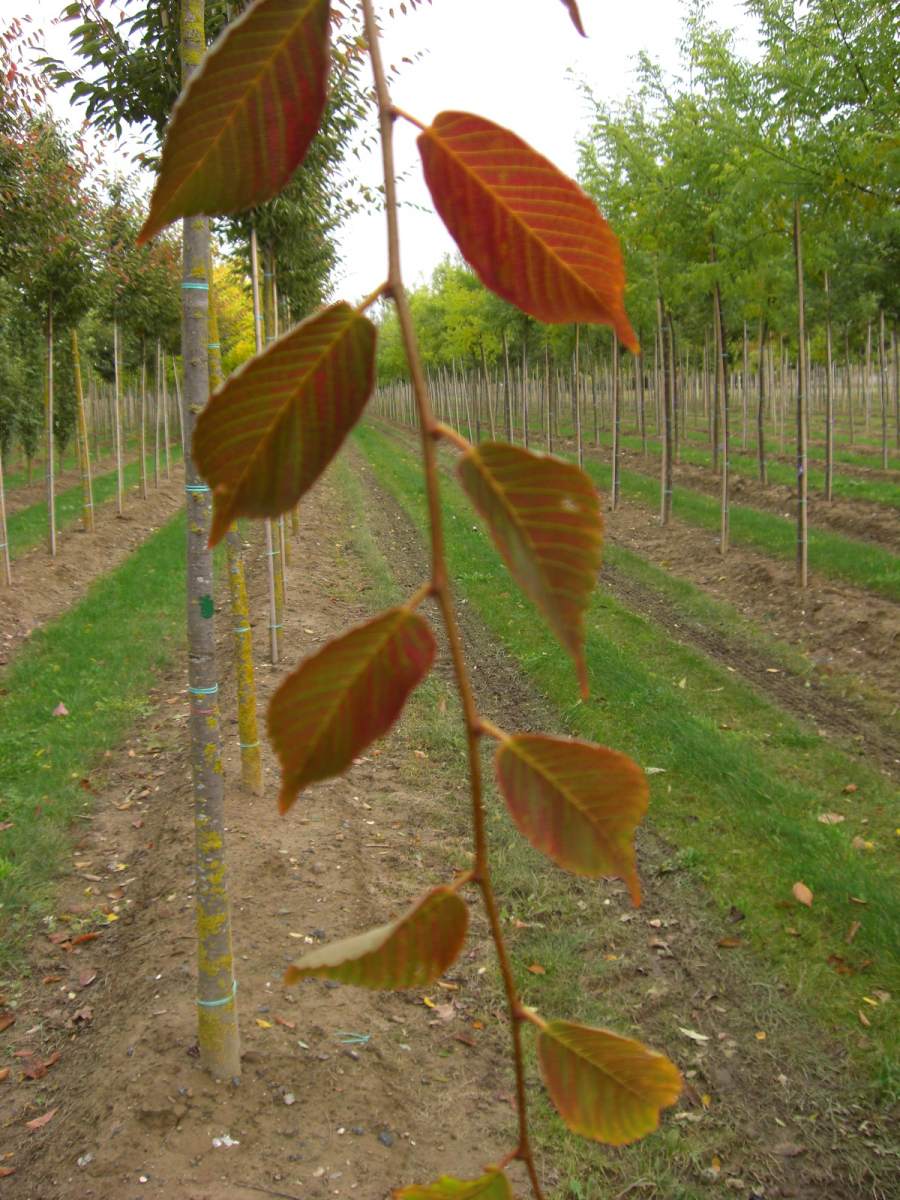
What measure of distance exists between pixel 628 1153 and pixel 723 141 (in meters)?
9.51

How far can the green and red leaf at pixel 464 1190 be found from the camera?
423 millimetres

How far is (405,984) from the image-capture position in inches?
15.5

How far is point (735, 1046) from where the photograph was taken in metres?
4.15

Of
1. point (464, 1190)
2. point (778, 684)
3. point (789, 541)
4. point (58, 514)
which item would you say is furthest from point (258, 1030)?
point (58, 514)

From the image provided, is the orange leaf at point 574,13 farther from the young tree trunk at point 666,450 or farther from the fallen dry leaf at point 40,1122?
the young tree trunk at point 666,450

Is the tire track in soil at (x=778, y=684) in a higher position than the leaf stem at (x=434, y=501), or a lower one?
lower

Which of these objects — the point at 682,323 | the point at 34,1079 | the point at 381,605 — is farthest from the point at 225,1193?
the point at 682,323

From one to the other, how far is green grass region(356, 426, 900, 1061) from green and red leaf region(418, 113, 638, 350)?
2.77 metres

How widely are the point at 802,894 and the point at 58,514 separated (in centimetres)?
1572

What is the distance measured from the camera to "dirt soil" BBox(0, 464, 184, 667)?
10.9 metres

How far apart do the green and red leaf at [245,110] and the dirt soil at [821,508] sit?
41.7 ft

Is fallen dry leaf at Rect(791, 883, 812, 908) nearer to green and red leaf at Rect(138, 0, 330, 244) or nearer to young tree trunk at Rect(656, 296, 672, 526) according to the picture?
green and red leaf at Rect(138, 0, 330, 244)

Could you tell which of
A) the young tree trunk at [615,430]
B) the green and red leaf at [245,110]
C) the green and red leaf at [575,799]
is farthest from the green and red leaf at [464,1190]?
the young tree trunk at [615,430]

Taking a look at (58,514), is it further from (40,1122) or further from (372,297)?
(372,297)
